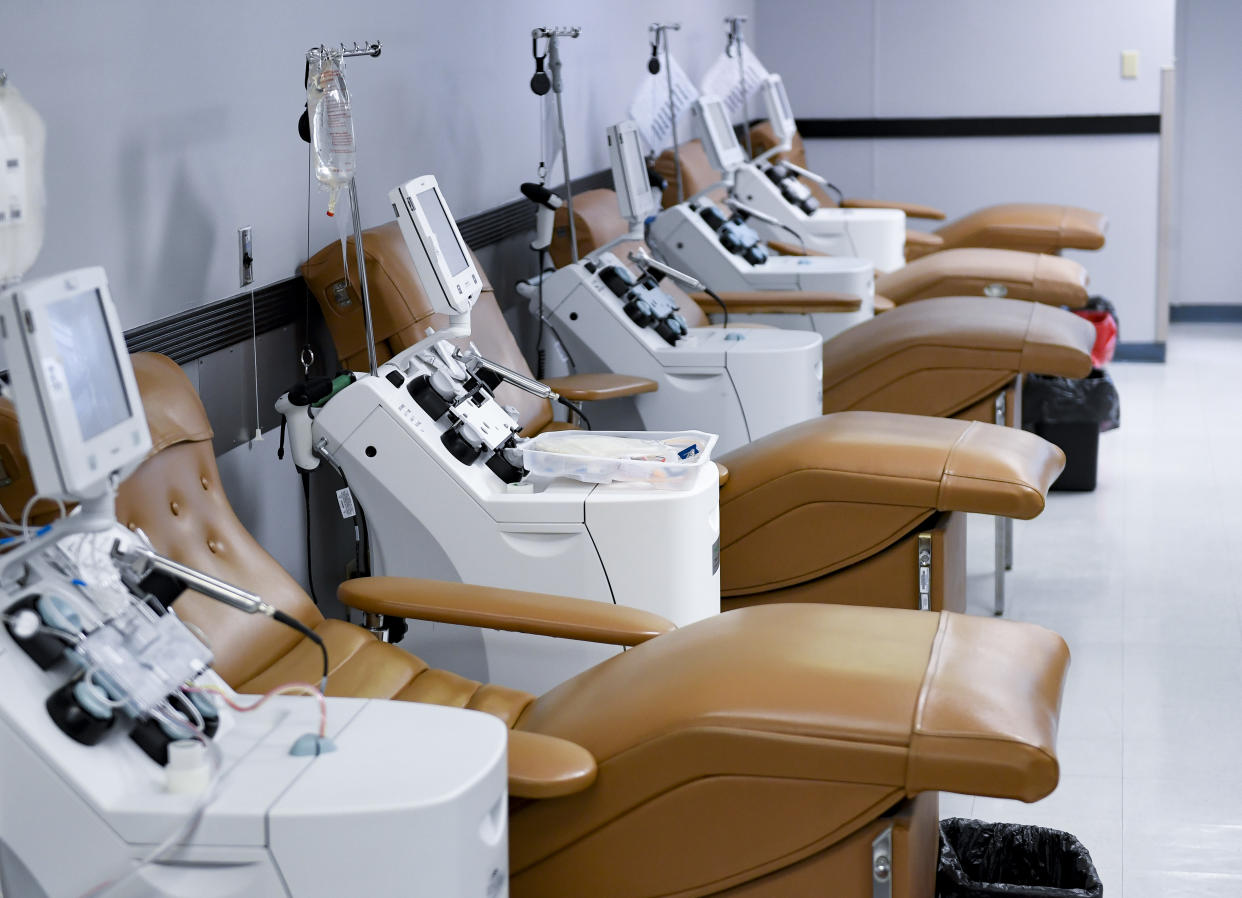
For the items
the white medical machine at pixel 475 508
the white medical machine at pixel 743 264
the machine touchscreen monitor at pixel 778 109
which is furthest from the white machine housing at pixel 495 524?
the machine touchscreen monitor at pixel 778 109

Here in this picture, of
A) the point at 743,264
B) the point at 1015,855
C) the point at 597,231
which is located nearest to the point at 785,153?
the point at 743,264

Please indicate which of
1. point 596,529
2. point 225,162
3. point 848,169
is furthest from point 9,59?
point 848,169

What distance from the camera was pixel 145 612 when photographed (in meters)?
1.77

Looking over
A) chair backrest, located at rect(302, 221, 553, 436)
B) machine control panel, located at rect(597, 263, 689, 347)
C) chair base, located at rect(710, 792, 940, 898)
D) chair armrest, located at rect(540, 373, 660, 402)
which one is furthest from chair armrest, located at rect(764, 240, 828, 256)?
chair base, located at rect(710, 792, 940, 898)

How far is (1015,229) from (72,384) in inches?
220

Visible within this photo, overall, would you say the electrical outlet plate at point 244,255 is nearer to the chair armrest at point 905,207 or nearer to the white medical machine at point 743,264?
the white medical machine at point 743,264

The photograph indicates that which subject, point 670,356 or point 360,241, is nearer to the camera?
point 360,241

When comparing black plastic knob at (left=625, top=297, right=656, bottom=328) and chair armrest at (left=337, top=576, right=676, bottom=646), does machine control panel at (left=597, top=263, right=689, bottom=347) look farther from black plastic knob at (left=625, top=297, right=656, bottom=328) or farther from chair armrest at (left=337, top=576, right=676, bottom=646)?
chair armrest at (left=337, top=576, right=676, bottom=646)

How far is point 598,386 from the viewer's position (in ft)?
12.1

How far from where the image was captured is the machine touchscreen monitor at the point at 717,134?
18.9 feet

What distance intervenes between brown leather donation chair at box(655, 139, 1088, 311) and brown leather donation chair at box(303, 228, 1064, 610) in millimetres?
2112

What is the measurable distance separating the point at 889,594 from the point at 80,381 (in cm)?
210

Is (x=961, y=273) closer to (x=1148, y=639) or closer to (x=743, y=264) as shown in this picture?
(x=743, y=264)

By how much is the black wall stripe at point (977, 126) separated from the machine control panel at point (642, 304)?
394cm
